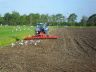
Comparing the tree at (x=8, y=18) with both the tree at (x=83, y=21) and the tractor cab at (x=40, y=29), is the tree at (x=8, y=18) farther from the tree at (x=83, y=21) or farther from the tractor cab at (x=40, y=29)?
the tractor cab at (x=40, y=29)

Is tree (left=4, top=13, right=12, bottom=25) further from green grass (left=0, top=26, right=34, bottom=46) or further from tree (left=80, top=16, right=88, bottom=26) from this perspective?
green grass (left=0, top=26, right=34, bottom=46)

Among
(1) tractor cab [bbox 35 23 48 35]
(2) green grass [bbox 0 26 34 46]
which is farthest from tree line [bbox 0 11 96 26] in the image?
(1) tractor cab [bbox 35 23 48 35]

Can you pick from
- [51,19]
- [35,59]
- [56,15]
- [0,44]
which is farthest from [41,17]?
[35,59]

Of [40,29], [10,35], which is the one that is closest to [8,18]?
[10,35]

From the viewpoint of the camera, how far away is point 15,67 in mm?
15047

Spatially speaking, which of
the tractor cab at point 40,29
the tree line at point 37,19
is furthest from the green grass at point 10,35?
the tree line at point 37,19

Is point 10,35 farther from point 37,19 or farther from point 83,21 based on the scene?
point 83,21

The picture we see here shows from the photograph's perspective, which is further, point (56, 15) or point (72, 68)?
point (56, 15)

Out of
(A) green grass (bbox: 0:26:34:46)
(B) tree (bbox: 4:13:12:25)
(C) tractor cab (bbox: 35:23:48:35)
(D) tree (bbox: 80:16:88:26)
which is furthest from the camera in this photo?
A: (D) tree (bbox: 80:16:88:26)

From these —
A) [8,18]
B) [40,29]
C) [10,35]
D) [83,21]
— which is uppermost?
[40,29]

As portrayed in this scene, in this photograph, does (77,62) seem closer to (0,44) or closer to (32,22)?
(0,44)

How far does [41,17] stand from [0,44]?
130 metres

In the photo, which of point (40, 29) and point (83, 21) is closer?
point (40, 29)

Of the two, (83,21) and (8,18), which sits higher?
(8,18)
